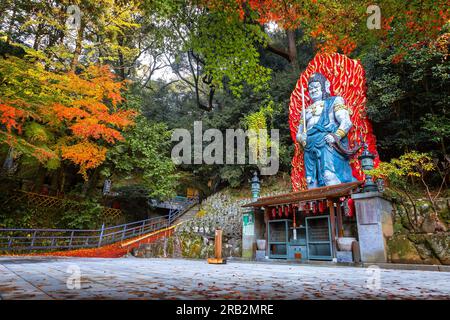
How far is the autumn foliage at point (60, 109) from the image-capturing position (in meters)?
10.1

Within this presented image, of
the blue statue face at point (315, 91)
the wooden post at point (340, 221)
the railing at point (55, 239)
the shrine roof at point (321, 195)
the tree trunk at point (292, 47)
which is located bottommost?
the railing at point (55, 239)

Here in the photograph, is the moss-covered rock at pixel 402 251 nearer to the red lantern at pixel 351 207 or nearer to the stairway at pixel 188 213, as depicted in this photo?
the red lantern at pixel 351 207

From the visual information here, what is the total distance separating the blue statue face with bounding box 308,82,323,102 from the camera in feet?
50.8

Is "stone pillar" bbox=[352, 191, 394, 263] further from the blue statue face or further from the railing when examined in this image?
the railing

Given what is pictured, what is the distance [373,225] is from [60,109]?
43.8ft

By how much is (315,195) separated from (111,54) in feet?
54.0

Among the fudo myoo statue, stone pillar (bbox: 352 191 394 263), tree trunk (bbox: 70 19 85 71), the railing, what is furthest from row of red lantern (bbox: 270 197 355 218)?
tree trunk (bbox: 70 19 85 71)

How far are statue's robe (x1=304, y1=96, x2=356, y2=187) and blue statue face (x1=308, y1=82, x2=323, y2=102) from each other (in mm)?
562

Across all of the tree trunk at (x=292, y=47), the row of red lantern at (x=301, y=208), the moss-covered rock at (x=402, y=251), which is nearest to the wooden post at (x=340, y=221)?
the row of red lantern at (x=301, y=208)

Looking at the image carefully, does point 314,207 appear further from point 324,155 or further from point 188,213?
point 188,213

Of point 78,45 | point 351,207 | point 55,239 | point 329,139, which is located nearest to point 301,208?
point 351,207

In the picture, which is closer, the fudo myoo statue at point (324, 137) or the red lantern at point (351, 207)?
the red lantern at point (351, 207)

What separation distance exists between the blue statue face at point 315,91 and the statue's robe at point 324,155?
0.56m

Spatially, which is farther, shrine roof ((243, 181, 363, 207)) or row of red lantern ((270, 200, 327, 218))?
row of red lantern ((270, 200, 327, 218))
